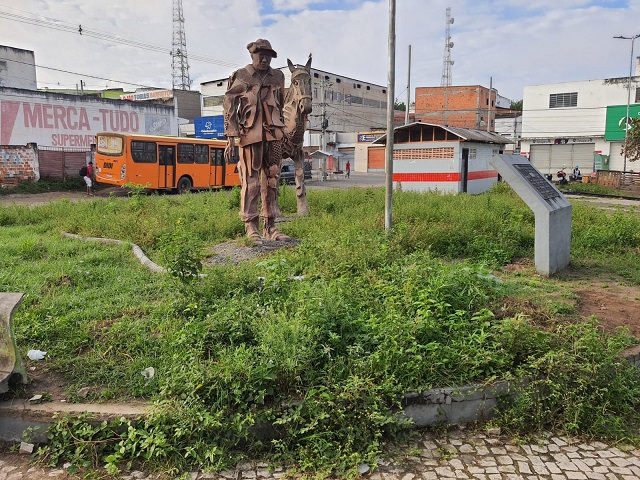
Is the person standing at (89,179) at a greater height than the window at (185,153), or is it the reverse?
the window at (185,153)

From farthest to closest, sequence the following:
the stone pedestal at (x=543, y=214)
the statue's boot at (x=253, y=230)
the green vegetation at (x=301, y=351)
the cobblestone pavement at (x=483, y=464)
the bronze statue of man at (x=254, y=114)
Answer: the statue's boot at (x=253, y=230) → the bronze statue of man at (x=254, y=114) → the stone pedestal at (x=543, y=214) → the green vegetation at (x=301, y=351) → the cobblestone pavement at (x=483, y=464)

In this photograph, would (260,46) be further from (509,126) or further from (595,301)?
(509,126)

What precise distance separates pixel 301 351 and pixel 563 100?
130 feet

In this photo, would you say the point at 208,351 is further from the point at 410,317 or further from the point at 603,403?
the point at 603,403

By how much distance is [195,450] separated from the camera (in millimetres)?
3033

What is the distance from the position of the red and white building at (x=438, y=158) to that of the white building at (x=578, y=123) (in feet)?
56.7

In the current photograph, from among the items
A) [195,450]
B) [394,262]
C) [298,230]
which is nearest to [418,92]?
[298,230]

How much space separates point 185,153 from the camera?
2180 centimetres

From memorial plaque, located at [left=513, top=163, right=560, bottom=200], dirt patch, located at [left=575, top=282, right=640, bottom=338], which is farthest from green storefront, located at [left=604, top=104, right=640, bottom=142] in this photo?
dirt patch, located at [left=575, top=282, right=640, bottom=338]

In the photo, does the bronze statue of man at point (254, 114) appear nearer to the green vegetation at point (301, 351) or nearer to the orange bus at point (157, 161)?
the green vegetation at point (301, 351)

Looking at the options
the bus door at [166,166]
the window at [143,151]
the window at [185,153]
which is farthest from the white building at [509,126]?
the window at [143,151]

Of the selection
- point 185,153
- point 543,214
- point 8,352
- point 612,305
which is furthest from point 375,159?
point 8,352

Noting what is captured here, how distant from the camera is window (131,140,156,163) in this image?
1989 cm

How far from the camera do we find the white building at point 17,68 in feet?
87.6
